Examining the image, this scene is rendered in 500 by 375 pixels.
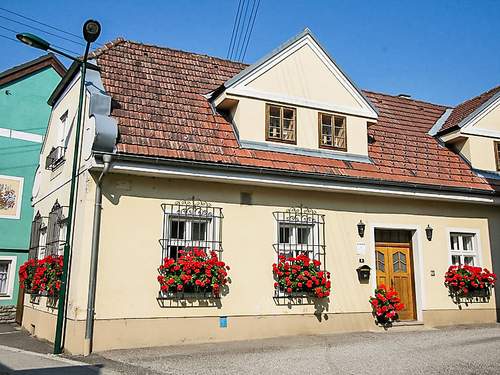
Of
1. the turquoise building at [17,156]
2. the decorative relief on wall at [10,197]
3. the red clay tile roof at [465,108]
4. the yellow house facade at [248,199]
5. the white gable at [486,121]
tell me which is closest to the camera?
the yellow house facade at [248,199]

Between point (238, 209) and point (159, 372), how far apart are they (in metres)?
4.20

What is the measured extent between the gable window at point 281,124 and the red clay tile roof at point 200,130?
550 mm

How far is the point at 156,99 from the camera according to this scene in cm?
1114

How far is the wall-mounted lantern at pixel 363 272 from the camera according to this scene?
37.1 feet

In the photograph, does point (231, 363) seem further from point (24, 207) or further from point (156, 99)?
point (24, 207)

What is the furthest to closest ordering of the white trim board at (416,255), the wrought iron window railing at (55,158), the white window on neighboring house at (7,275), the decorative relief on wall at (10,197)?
the decorative relief on wall at (10,197) → the white window on neighboring house at (7,275) → the white trim board at (416,255) → the wrought iron window railing at (55,158)

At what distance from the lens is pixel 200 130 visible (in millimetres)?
10883

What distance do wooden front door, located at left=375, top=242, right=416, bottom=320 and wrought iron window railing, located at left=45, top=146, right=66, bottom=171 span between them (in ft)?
26.6

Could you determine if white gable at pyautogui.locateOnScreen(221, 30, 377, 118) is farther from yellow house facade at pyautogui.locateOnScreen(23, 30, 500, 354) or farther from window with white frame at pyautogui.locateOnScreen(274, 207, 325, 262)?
window with white frame at pyautogui.locateOnScreen(274, 207, 325, 262)

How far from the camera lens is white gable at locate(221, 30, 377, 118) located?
37.7 feet

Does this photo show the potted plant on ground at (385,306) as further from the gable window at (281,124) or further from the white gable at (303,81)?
the white gable at (303,81)

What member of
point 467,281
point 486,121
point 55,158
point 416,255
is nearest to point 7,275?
point 55,158

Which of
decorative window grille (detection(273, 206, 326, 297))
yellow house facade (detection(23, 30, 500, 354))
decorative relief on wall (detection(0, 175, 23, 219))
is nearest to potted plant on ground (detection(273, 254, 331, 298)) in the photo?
yellow house facade (detection(23, 30, 500, 354))

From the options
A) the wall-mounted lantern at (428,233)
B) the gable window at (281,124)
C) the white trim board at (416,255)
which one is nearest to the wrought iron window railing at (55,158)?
the gable window at (281,124)
